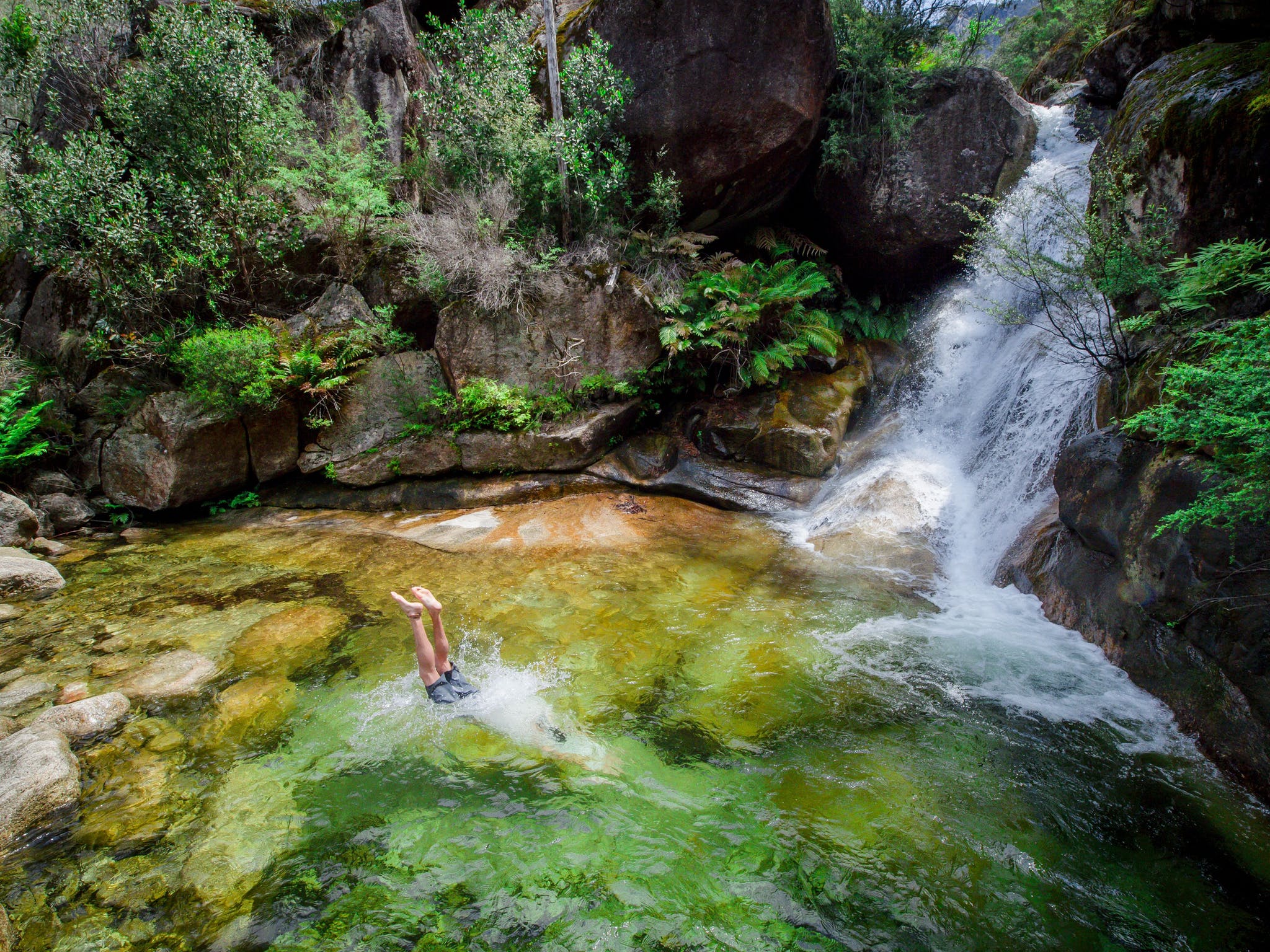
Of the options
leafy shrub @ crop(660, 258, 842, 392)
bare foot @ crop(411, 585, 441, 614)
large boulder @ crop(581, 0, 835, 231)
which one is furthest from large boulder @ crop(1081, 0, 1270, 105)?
bare foot @ crop(411, 585, 441, 614)

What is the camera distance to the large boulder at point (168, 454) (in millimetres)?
8430

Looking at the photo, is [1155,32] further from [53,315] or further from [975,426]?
[53,315]

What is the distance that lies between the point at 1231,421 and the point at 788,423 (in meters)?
5.81

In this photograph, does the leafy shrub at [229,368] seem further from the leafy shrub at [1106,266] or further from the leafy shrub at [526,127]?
the leafy shrub at [1106,266]

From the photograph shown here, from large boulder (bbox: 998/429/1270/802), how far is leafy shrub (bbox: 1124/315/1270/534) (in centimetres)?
33

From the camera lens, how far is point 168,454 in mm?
8438

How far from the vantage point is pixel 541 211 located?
9.35 metres

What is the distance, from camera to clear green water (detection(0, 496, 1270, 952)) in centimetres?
270

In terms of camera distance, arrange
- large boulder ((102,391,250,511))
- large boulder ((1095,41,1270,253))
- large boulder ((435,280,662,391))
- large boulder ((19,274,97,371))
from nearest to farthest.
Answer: large boulder ((1095,41,1270,253))
large boulder ((102,391,250,511))
large boulder ((435,280,662,391))
large boulder ((19,274,97,371))

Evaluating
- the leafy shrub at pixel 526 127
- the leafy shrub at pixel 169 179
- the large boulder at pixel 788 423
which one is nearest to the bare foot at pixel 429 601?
the large boulder at pixel 788 423

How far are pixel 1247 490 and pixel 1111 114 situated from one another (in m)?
10.8

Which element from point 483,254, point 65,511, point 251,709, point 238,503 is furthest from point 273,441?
point 251,709

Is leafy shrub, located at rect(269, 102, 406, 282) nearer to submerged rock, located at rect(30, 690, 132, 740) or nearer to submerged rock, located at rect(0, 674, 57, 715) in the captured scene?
submerged rock, located at rect(0, 674, 57, 715)

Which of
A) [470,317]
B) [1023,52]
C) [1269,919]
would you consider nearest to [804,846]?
[1269,919]
